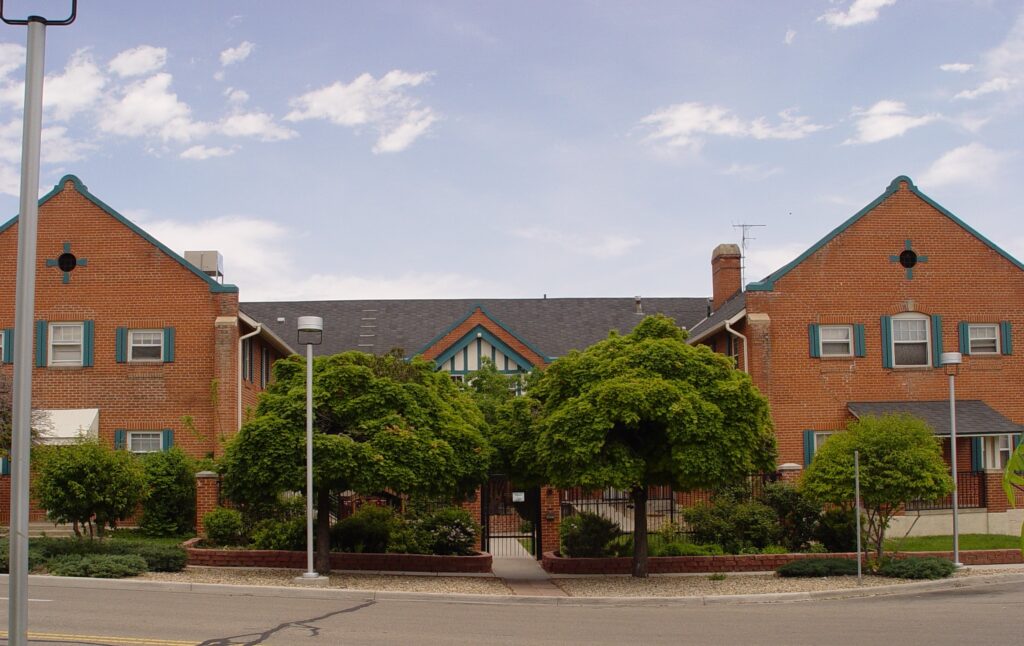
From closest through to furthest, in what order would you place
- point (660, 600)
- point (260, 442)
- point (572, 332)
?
point (660, 600)
point (260, 442)
point (572, 332)

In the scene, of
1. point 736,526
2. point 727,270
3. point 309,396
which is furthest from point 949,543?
point 309,396

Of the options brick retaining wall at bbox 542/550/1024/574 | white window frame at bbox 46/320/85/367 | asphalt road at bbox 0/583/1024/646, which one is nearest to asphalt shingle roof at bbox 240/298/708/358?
white window frame at bbox 46/320/85/367

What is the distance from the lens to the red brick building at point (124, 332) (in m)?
28.4

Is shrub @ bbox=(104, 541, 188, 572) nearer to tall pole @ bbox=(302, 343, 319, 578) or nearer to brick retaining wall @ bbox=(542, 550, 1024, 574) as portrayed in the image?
tall pole @ bbox=(302, 343, 319, 578)

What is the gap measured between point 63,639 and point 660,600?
31.4ft

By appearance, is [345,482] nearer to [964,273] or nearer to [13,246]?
[13,246]

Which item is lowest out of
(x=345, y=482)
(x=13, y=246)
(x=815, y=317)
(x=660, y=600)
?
(x=660, y=600)

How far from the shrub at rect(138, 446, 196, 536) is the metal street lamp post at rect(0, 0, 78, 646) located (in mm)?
19599

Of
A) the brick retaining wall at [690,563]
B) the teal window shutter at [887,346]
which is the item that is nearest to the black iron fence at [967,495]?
the teal window shutter at [887,346]

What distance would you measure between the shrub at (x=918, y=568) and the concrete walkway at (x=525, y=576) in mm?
6206

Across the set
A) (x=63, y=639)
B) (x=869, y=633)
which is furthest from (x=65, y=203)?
(x=869, y=633)

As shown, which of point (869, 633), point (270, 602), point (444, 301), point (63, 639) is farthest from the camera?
point (444, 301)

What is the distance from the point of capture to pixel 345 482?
19.3m

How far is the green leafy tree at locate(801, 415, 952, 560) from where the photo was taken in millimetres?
19922
